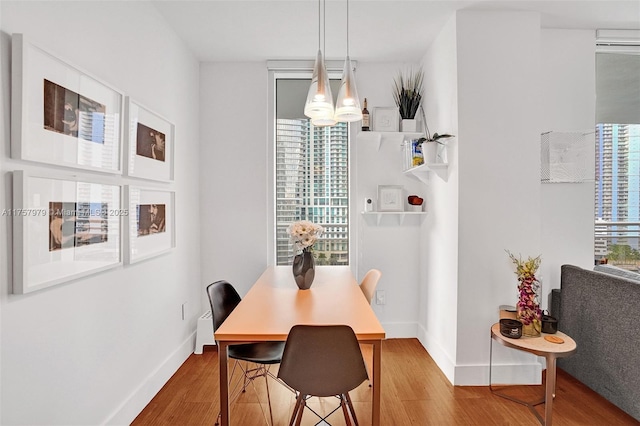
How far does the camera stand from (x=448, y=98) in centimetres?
264

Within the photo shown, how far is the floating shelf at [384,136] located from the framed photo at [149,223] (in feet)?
5.83

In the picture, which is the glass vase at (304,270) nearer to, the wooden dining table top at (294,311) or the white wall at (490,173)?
the wooden dining table top at (294,311)

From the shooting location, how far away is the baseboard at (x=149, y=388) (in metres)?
1.95

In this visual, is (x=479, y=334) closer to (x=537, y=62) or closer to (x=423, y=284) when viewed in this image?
(x=423, y=284)

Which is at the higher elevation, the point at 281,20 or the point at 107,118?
the point at 281,20

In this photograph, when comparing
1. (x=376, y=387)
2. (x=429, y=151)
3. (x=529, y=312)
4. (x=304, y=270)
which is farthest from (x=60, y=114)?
(x=529, y=312)

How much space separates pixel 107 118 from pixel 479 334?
2.80m

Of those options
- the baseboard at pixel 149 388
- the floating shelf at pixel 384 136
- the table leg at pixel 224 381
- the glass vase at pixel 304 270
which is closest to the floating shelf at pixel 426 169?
the floating shelf at pixel 384 136

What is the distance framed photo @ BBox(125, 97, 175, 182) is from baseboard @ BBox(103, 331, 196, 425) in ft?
4.45

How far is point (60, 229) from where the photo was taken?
4.90 feet

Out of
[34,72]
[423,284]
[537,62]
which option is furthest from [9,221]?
[537,62]

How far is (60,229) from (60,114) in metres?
0.50

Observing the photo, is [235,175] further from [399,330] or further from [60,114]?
[399,330]

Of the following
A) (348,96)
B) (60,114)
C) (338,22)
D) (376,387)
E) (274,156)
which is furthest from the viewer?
(274,156)
